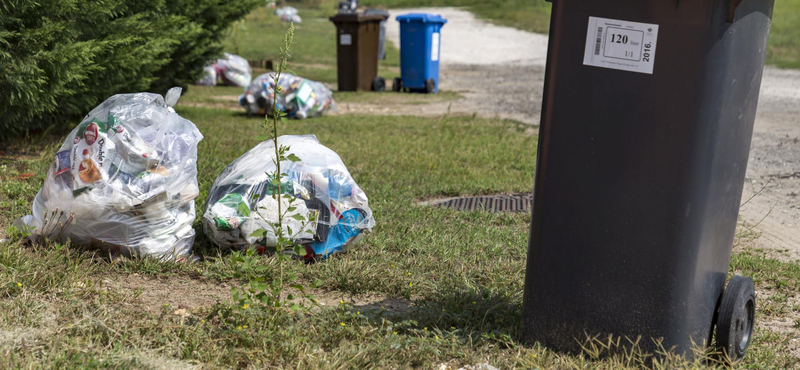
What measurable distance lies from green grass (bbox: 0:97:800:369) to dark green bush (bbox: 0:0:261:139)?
21.8 inches

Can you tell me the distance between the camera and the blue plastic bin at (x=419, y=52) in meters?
12.3

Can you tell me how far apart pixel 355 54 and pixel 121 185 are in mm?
9282

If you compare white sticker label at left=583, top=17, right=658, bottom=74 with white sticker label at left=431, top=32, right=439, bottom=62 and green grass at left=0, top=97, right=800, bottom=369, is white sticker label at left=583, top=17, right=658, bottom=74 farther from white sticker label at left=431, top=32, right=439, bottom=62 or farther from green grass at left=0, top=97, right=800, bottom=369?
→ white sticker label at left=431, top=32, right=439, bottom=62

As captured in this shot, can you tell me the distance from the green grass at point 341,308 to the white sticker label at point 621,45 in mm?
965

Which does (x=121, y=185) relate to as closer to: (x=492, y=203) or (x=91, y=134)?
(x=91, y=134)

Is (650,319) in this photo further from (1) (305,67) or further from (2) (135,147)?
(1) (305,67)

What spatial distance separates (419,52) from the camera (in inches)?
486

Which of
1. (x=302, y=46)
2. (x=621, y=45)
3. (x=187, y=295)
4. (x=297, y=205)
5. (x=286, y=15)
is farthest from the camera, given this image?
(x=286, y=15)

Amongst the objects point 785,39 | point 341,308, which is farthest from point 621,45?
point 785,39

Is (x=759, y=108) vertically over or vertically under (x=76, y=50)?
under

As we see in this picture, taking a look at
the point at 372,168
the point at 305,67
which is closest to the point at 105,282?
the point at 372,168

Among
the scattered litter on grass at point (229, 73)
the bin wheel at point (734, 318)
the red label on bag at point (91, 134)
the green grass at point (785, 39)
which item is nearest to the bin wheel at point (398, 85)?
the scattered litter on grass at point (229, 73)

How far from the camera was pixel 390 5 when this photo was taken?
139 feet

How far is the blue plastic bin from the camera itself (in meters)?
12.3
